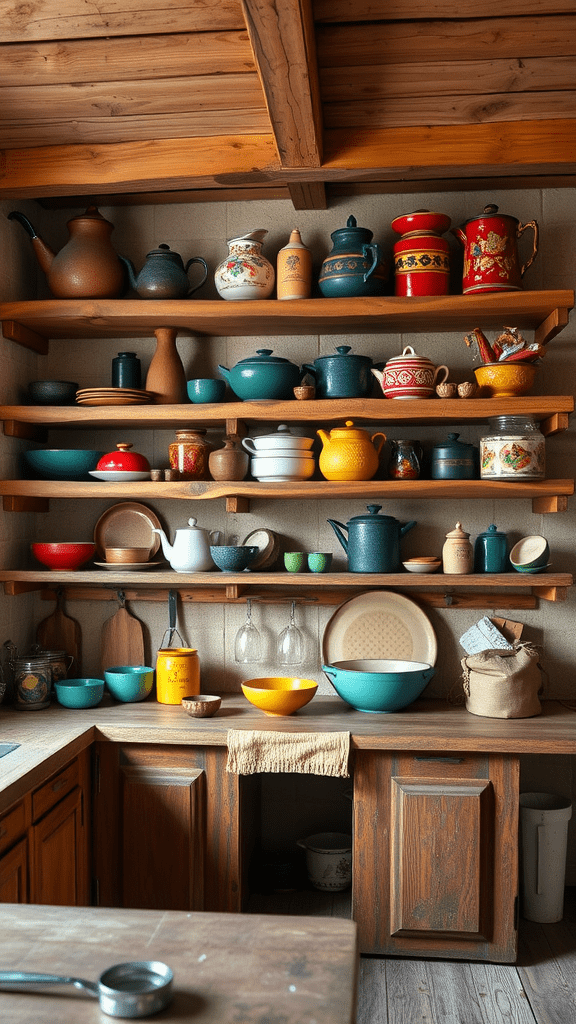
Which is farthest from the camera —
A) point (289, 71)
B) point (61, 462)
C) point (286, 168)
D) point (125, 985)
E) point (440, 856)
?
point (61, 462)

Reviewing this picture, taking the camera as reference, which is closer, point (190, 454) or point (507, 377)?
point (507, 377)

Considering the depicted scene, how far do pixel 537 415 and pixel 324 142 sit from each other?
1.10 m

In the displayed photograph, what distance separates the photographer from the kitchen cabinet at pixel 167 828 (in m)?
2.67

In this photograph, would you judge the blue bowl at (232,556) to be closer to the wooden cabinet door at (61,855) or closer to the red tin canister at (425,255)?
the wooden cabinet door at (61,855)

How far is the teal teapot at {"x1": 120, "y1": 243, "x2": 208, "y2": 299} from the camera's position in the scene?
3020 mm

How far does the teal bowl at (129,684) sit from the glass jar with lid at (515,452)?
1.34m

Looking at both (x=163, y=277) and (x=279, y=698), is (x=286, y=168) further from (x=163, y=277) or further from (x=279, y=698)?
(x=279, y=698)

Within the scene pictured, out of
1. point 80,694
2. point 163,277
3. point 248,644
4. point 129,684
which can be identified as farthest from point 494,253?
point 80,694

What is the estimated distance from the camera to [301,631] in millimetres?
3203

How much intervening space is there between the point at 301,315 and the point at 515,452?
32.9 inches

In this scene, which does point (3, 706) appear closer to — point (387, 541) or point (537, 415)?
point (387, 541)

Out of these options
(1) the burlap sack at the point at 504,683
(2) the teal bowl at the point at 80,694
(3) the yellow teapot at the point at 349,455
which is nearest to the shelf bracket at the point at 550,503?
(1) the burlap sack at the point at 504,683

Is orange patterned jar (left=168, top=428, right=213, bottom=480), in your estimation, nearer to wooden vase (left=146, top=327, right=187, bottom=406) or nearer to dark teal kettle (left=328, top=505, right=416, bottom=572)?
wooden vase (left=146, top=327, right=187, bottom=406)

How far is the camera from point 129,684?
3.01m
